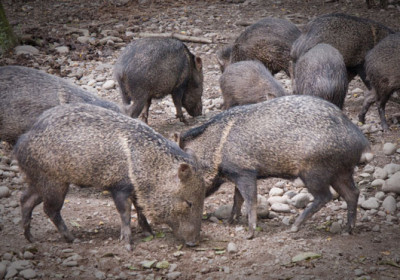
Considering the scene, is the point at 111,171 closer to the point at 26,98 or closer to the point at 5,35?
the point at 26,98

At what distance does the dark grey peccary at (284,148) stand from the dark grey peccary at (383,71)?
88.3 inches

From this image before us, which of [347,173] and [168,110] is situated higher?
[347,173]

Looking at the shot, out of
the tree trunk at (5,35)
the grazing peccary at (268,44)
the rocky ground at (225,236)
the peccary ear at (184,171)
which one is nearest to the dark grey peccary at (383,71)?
the rocky ground at (225,236)

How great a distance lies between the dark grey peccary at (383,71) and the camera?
255 inches

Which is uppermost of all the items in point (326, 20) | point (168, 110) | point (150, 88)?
point (326, 20)

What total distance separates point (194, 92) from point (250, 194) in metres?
3.24

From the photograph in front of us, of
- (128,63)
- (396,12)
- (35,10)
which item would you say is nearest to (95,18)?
(35,10)

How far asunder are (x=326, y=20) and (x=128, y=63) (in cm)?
278

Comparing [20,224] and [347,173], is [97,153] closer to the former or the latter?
[20,224]

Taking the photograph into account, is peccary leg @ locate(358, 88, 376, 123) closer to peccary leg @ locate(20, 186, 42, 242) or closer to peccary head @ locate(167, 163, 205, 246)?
peccary head @ locate(167, 163, 205, 246)

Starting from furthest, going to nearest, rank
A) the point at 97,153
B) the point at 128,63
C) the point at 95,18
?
the point at 95,18 < the point at 128,63 < the point at 97,153

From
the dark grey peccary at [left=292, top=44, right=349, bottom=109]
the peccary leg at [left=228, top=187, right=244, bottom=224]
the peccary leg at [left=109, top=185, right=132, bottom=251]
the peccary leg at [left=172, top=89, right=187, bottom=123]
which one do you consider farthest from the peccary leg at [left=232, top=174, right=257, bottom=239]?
the peccary leg at [left=172, top=89, right=187, bottom=123]

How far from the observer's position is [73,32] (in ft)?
34.1

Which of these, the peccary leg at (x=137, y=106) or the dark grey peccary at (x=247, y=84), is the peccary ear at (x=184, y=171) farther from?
the dark grey peccary at (x=247, y=84)
